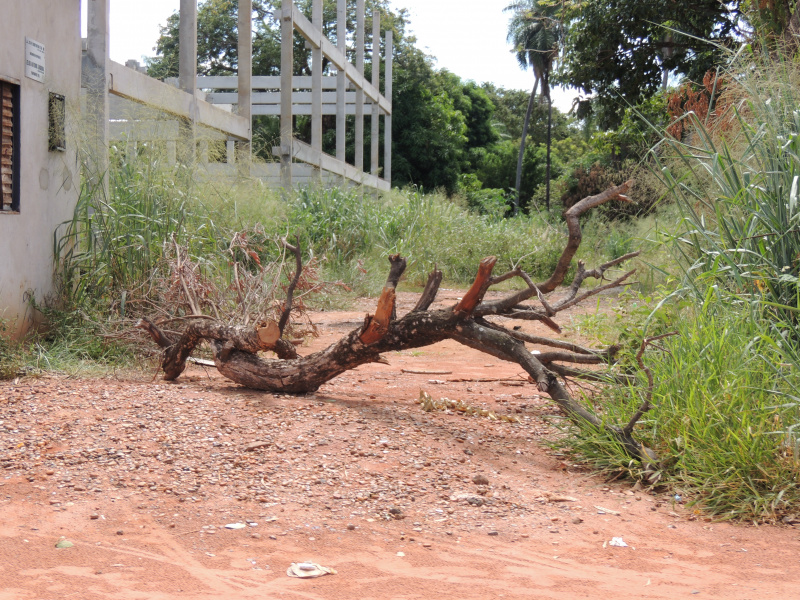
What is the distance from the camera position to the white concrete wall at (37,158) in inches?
212

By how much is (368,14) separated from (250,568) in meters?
32.3

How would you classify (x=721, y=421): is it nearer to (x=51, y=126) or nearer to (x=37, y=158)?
(x=37, y=158)

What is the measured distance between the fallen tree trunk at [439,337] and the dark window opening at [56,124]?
7.29 ft

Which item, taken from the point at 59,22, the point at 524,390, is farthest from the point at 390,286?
the point at 59,22

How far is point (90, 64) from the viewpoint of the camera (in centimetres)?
684

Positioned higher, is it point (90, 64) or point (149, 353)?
point (90, 64)

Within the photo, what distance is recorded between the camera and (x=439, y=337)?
4.42 meters

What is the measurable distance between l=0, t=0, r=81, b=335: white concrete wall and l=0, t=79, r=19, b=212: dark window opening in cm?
4

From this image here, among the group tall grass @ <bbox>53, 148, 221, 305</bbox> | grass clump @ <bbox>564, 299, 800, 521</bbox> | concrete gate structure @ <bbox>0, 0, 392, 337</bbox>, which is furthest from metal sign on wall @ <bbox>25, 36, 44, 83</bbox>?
grass clump @ <bbox>564, 299, 800, 521</bbox>

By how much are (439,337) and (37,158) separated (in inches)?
138

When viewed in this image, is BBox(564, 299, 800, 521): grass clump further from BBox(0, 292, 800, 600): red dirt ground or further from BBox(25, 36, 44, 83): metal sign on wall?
BBox(25, 36, 44, 83): metal sign on wall

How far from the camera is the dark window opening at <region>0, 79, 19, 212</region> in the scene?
5.38m

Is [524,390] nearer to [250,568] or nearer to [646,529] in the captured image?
[646,529]

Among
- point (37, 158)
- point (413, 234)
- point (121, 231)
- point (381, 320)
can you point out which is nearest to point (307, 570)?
point (381, 320)
